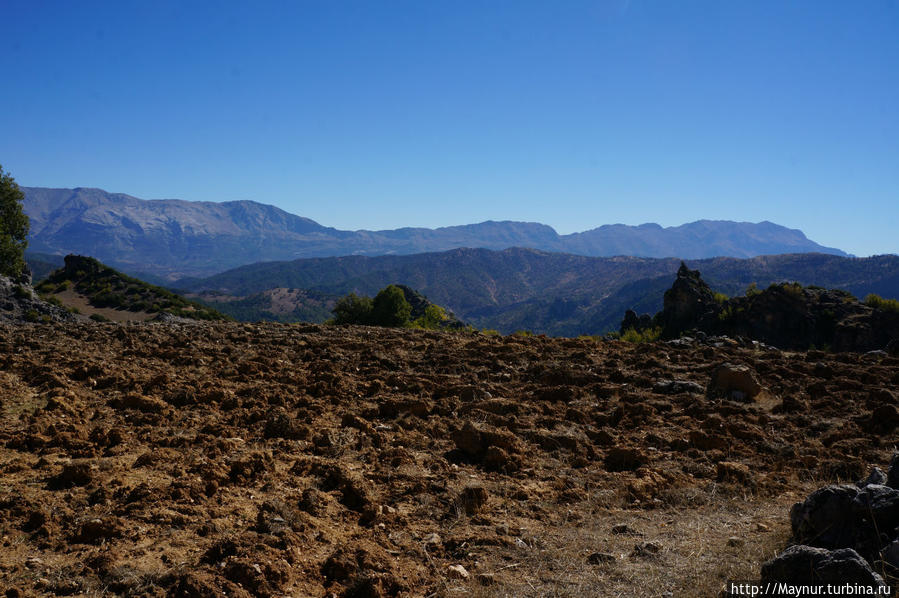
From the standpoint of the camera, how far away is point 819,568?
12.4 feet

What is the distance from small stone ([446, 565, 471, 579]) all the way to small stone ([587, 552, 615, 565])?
1.16 meters

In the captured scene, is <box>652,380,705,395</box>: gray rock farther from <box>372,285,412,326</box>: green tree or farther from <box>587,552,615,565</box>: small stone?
<box>372,285,412,326</box>: green tree

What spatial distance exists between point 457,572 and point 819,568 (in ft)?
8.99

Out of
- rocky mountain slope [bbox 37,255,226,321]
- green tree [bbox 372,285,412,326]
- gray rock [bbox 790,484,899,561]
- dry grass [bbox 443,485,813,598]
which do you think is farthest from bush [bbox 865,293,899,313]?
rocky mountain slope [bbox 37,255,226,321]

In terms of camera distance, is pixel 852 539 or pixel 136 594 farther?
pixel 852 539

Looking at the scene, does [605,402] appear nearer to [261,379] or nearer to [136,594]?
[261,379]

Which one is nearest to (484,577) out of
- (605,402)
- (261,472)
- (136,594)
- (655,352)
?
(136,594)

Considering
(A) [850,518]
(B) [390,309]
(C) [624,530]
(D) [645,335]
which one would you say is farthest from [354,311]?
(A) [850,518]

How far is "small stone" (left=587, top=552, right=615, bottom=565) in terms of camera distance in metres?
4.98

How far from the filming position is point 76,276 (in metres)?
64.2

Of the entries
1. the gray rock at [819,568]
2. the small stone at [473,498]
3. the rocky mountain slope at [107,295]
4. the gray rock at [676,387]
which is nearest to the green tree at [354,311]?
the rocky mountain slope at [107,295]

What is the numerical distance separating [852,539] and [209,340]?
14.6m

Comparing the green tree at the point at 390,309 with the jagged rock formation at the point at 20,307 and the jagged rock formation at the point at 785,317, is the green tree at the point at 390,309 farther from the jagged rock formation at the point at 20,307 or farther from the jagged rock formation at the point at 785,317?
the jagged rock formation at the point at 20,307

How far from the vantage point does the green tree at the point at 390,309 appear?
45.2m
